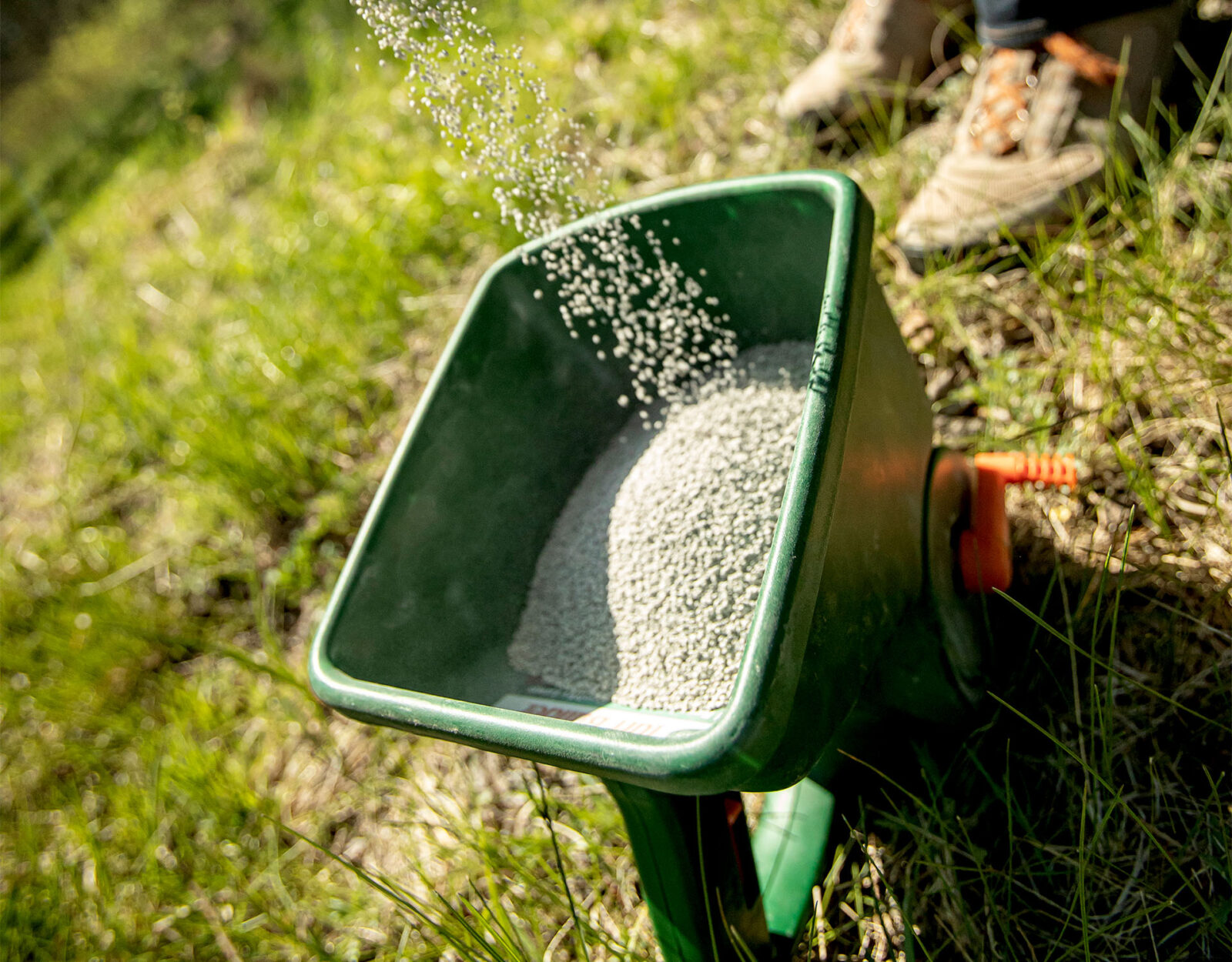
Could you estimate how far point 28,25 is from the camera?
555 cm

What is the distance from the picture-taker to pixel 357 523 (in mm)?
1859

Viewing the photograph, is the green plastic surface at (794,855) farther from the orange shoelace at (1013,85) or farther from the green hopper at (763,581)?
the orange shoelace at (1013,85)

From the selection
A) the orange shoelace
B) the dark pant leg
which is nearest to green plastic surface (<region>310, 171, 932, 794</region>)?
the orange shoelace

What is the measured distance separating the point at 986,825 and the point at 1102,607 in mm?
294

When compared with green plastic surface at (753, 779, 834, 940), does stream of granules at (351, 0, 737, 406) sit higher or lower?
higher

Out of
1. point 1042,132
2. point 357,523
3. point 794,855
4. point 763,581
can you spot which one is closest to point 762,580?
point 763,581

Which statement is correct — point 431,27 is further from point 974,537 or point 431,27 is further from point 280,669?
point 280,669

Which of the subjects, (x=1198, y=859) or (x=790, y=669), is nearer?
(x=790, y=669)

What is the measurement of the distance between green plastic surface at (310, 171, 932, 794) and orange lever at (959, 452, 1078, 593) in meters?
0.09

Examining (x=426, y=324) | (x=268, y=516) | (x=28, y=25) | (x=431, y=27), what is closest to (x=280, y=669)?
(x=268, y=516)

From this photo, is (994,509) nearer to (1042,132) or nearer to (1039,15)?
(1042,132)

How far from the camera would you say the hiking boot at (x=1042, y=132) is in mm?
1359

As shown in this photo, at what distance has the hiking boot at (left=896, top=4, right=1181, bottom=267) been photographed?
1359 millimetres

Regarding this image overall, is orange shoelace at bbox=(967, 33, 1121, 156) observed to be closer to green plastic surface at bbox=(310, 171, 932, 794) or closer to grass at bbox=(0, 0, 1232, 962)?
grass at bbox=(0, 0, 1232, 962)
